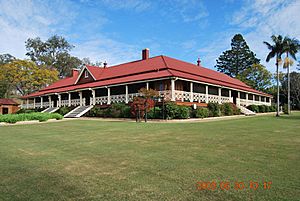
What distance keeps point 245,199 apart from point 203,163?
1.76 metres

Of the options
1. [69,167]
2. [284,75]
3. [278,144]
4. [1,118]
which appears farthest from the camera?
[284,75]

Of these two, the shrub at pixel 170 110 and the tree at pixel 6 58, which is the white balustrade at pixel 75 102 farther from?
the tree at pixel 6 58

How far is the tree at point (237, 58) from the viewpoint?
59.2 meters

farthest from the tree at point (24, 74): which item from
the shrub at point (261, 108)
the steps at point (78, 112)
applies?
the shrub at point (261, 108)

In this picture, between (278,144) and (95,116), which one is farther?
(95,116)

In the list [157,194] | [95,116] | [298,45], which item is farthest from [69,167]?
[298,45]

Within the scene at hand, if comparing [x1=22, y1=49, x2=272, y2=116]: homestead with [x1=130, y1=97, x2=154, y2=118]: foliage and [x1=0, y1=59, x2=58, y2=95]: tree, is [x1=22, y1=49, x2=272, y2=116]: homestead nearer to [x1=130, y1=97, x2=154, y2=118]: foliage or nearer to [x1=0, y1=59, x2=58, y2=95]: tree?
[x1=130, y1=97, x2=154, y2=118]: foliage

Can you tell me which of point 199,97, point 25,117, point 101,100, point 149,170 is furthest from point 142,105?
point 149,170

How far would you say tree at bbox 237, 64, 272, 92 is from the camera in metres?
45.7

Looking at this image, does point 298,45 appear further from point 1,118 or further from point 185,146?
point 1,118

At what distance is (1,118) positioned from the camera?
1800cm

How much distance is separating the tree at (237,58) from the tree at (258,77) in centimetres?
1217
